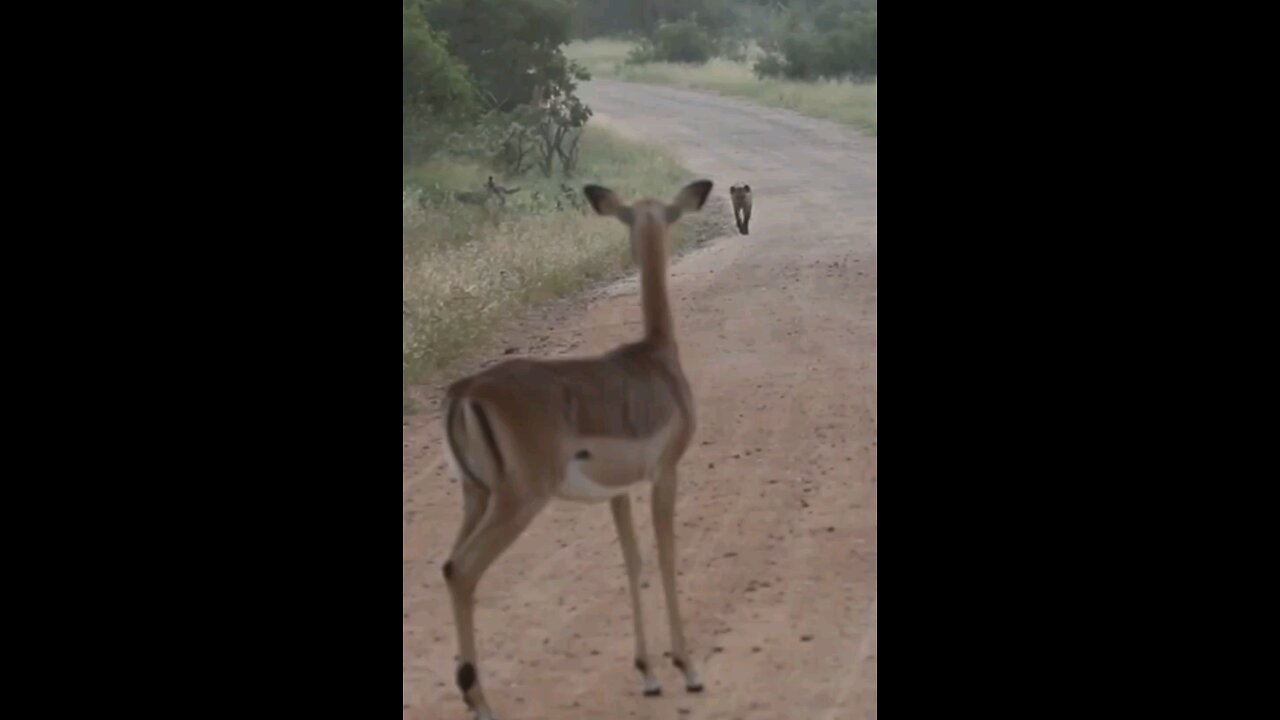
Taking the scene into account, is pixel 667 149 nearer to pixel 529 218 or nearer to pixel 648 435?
pixel 529 218

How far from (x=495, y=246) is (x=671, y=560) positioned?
0.75 m

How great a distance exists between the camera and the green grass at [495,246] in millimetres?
3611

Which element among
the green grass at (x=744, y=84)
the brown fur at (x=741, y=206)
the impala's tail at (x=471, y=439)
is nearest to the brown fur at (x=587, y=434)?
the impala's tail at (x=471, y=439)

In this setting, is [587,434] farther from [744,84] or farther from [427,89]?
[744,84]

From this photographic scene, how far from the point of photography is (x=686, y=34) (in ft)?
12.9

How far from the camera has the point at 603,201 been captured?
11.5 feet

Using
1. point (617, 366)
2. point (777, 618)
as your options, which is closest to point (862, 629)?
point (777, 618)

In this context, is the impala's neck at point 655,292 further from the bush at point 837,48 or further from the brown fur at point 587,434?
the bush at point 837,48

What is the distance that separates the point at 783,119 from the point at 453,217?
27.5 inches

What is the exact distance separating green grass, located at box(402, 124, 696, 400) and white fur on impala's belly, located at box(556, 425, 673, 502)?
350 millimetres

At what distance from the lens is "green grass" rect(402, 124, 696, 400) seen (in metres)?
3.61

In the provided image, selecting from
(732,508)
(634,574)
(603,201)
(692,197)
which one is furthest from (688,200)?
(634,574)

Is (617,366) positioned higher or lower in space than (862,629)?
higher

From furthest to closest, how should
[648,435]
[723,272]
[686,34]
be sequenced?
[686,34]
[723,272]
[648,435]
